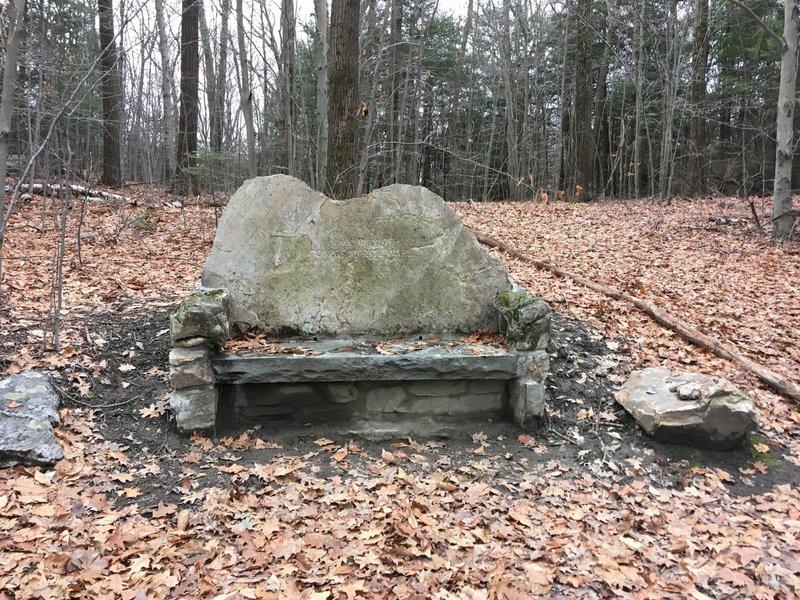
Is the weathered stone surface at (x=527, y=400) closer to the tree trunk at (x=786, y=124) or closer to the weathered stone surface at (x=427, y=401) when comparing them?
the weathered stone surface at (x=427, y=401)

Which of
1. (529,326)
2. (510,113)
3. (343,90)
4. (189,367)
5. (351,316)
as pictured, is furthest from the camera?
(510,113)

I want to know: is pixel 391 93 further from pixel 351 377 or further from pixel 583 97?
pixel 351 377

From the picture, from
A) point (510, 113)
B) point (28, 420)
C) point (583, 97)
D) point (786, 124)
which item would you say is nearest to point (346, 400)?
point (28, 420)

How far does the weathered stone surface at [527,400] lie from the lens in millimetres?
3984

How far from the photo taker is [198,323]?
12.0 ft

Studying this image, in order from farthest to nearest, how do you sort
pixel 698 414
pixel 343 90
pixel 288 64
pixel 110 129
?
pixel 110 129 < pixel 288 64 < pixel 343 90 < pixel 698 414

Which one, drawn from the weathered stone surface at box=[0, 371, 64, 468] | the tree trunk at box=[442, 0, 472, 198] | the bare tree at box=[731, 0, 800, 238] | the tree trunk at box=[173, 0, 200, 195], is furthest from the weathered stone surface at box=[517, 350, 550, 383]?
the tree trunk at box=[442, 0, 472, 198]

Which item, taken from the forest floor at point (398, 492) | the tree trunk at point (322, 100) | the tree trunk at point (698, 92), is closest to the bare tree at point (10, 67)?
the forest floor at point (398, 492)

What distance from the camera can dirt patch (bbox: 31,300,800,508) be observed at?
353cm

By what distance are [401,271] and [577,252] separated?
467 cm

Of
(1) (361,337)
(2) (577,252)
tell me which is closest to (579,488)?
(1) (361,337)

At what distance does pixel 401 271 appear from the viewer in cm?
456

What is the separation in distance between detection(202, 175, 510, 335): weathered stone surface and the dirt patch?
33.7 inches

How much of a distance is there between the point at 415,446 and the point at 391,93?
8567 mm
